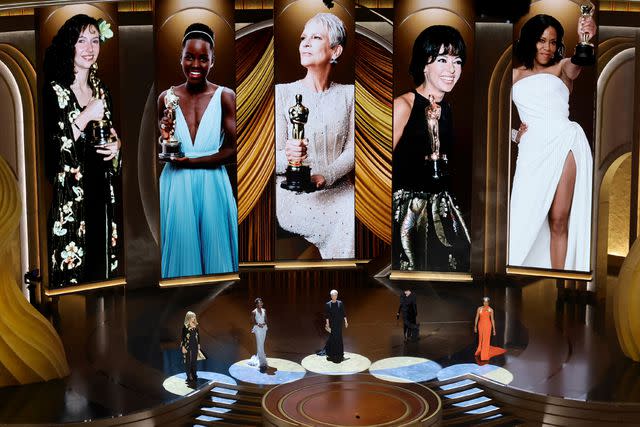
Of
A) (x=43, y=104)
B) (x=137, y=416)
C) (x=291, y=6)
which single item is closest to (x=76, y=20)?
(x=43, y=104)

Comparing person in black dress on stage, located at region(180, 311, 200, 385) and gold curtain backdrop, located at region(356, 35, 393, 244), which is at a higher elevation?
gold curtain backdrop, located at region(356, 35, 393, 244)

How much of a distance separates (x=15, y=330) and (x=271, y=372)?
11.8ft

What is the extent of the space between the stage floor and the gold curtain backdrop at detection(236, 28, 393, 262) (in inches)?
39.3

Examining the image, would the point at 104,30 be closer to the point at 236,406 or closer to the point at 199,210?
the point at 199,210

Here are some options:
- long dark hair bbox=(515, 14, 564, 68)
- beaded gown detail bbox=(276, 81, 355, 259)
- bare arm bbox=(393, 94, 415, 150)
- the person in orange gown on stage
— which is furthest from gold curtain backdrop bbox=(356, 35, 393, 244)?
the person in orange gown on stage

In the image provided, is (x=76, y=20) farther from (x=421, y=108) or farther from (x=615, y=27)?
(x=615, y=27)

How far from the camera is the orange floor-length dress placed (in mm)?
12820

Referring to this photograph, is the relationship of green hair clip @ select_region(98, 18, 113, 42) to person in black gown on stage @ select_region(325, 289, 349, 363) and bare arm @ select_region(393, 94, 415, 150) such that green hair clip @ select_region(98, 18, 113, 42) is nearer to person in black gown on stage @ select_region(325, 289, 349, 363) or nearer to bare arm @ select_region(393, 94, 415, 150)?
bare arm @ select_region(393, 94, 415, 150)

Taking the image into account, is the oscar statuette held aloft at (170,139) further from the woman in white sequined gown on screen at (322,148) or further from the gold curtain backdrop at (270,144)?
the woman in white sequined gown on screen at (322,148)

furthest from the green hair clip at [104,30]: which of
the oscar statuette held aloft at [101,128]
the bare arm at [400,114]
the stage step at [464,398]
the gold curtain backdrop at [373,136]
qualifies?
the stage step at [464,398]

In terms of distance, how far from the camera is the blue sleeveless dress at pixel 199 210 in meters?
17.2

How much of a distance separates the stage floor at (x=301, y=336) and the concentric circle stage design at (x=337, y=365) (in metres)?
0.16

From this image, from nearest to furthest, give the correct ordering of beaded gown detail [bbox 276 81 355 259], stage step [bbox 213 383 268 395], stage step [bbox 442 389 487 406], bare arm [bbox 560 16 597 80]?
stage step [bbox 442 389 487 406] < stage step [bbox 213 383 268 395] < bare arm [bbox 560 16 597 80] < beaded gown detail [bbox 276 81 355 259]

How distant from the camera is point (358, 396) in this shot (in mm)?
11375
